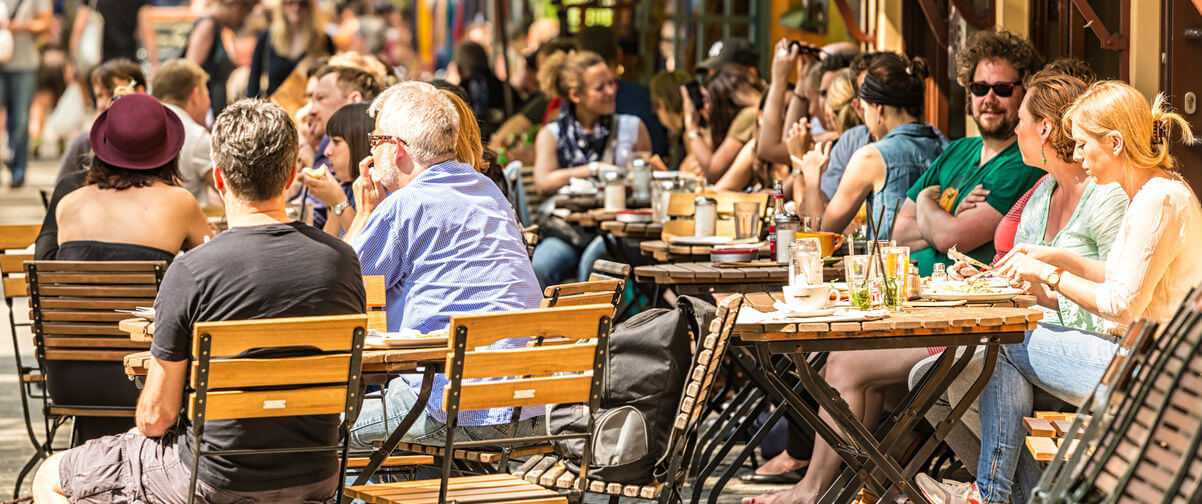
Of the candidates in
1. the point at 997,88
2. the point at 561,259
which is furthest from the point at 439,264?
the point at 561,259

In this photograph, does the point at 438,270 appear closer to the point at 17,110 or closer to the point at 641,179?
the point at 641,179

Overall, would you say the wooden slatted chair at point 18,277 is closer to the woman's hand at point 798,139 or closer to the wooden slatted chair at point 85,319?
the wooden slatted chair at point 85,319

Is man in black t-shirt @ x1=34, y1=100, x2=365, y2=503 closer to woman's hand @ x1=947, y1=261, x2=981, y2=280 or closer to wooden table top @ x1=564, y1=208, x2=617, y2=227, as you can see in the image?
woman's hand @ x1=947, y1=261, x2=981, y2=280

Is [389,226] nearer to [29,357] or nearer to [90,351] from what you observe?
[90,351]

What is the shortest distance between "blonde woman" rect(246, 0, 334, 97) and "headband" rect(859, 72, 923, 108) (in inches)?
237

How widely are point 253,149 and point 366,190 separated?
44.7 inches

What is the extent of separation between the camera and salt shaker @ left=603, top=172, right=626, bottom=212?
316 inches

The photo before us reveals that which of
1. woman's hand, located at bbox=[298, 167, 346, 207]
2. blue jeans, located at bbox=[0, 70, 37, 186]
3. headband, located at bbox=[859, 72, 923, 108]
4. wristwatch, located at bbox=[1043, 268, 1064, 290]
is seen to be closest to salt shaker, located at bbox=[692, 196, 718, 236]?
headband, located at bbox=[859, 72, 923, 108]

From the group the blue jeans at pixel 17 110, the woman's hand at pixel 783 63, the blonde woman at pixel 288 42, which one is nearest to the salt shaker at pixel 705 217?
the woman's hand at pixel 783 63

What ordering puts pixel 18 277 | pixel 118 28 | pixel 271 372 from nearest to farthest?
1. pixel 271 372
2. pixel 18 277
3. pixel 118 28

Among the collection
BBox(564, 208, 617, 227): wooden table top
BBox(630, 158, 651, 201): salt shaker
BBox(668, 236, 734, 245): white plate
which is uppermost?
BBox(630, 158, 651, 201): salt shaker

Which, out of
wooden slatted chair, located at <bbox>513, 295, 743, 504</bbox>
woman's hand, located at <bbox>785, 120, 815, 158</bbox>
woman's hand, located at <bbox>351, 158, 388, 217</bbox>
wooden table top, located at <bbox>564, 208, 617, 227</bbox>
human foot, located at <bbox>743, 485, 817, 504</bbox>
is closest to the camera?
wooden slatted chair, located at <bbox>513, 295, 743, 504</bbox>

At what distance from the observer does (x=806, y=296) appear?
4.11 metres

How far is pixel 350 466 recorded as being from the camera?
4.27 m
